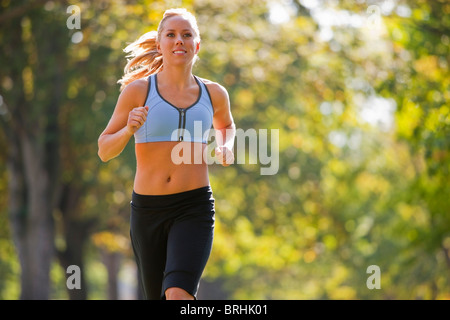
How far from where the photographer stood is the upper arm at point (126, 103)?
15.2 ft

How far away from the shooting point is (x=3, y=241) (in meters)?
23.4

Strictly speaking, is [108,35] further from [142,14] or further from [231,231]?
[231,231]

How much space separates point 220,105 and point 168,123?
1.60 ft

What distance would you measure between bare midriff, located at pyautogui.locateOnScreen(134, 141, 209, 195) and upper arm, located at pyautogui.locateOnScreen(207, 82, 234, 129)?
0.37 metres

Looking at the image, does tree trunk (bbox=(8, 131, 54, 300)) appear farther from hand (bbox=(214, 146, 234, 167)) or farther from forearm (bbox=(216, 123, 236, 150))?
hand (bbox=(214, 146, 234, 167))

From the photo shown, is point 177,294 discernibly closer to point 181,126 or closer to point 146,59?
point 181,126

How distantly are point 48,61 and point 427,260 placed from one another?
498 inches

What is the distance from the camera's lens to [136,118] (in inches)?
168

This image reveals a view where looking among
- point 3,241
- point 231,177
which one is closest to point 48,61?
point 231,177

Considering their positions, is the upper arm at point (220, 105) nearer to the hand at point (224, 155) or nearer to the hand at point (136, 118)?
the hand at point (224, 155)

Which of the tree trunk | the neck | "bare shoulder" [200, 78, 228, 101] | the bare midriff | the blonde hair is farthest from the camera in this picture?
the tree trunk

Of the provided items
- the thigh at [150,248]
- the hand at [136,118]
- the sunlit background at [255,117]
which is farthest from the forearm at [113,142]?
the sunlit background at [255,117]

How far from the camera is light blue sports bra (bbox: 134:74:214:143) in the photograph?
4605 millimetres

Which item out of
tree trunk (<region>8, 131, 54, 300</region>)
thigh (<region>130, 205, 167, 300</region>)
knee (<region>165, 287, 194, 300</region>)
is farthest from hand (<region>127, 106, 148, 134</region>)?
Result: tree trunk (<region>8, 131, 54, 300</region>)
